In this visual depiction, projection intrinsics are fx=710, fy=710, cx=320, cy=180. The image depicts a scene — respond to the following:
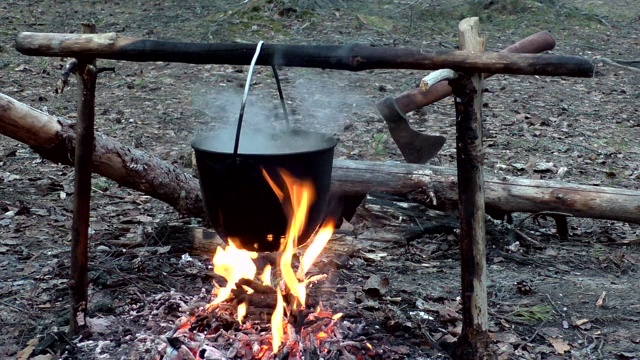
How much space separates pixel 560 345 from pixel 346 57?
6.52 ft

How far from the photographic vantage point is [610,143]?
24.6 feet

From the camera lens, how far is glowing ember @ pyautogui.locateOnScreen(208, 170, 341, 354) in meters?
2.94

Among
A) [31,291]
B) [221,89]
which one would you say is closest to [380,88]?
[221,89]

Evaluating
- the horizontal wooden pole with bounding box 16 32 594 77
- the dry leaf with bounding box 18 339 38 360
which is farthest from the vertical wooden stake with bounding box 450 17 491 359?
the dry leaf with bounding box 18 339 38 360

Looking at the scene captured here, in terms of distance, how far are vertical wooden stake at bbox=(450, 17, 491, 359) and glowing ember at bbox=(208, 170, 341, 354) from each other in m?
0.67

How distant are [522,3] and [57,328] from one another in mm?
11344

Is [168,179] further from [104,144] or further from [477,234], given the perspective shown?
[477,234]

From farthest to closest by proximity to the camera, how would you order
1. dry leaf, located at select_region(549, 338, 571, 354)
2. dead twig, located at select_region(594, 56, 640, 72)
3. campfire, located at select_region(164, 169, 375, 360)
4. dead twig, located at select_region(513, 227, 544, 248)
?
dead twig, located at select_region(594, 56, 640, 72), dead twig, located at select_region(513, 227, 544, 248), dry leaf, located at select_region(549, 338, 571, 354), campfire, located at select_region(164, 169, 375, 360)

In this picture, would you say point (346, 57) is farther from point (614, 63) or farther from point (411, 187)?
point (614, 63)

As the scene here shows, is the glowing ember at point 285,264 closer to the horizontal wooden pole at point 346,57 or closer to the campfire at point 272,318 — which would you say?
the campfire at point 272,318

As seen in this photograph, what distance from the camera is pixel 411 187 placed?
521 centimetres

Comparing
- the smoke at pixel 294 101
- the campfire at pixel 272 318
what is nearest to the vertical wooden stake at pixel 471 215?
the campfire at pixel 272 318

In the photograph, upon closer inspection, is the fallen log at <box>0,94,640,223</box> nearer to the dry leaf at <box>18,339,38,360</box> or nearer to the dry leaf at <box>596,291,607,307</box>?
the dry leaf at <box>596,291,607,307</box>

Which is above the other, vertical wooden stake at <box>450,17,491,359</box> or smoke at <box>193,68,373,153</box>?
vertical wooden stake at <box>450,17,491,359</box>
